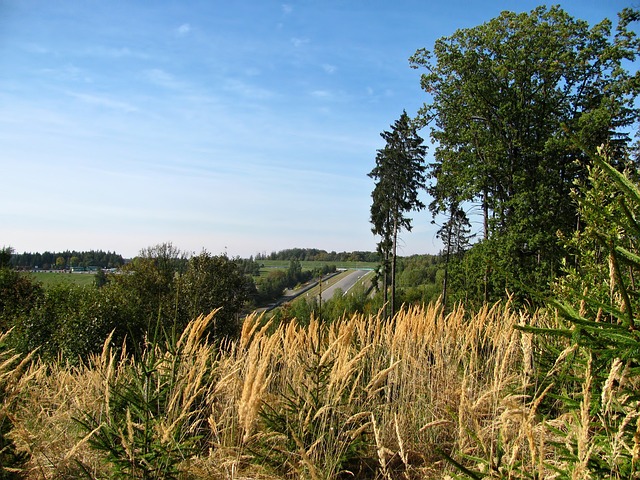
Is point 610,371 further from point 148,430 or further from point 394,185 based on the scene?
point 394,185

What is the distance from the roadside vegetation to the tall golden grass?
23mm

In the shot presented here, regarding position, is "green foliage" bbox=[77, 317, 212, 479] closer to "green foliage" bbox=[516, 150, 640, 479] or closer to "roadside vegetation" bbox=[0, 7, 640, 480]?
"roadside vegetation" bbox=[0, 7, 640, 480]

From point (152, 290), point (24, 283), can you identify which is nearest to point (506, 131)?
point (152, 290)

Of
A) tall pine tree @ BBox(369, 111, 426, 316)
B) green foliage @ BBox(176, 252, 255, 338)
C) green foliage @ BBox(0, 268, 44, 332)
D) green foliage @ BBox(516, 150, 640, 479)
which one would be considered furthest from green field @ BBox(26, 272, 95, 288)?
green foliage @ BBox(516, 150, 640, 479)

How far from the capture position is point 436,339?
3691 mm

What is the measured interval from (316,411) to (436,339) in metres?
1.50

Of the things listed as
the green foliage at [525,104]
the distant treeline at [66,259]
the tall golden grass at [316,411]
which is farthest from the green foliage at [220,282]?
the distant treeline at [66,259]

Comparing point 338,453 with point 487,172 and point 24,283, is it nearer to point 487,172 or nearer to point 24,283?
point 487,172

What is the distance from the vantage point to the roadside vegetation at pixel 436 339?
1747mm

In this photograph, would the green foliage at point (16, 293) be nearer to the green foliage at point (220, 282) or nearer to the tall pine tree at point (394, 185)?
the green foliage at point (220, 282)

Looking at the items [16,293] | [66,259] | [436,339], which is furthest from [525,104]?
[66,259]

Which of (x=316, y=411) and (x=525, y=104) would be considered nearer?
(x=316, y=411)

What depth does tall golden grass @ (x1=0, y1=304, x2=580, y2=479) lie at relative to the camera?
205 centimetres

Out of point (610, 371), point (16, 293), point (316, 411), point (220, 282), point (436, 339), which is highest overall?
point (610, 371)
